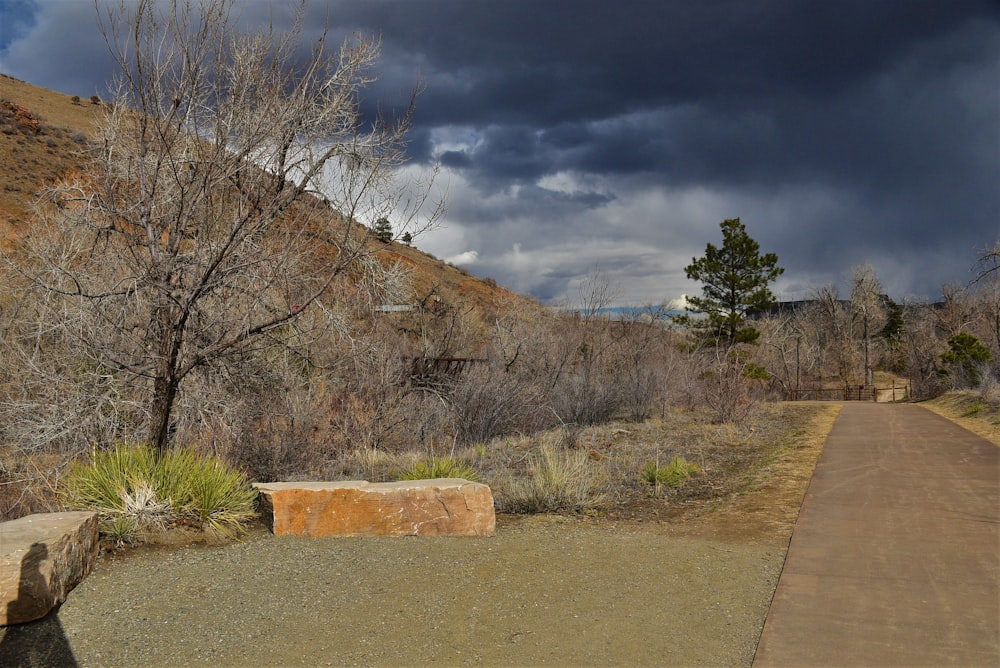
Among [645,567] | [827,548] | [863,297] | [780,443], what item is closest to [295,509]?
[645,567]

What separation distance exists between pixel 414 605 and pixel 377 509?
178 centimetres

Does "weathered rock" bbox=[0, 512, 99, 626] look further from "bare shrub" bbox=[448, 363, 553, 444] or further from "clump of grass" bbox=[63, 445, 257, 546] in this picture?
"bare shrub" bbox=[448, 363, 553, 444]

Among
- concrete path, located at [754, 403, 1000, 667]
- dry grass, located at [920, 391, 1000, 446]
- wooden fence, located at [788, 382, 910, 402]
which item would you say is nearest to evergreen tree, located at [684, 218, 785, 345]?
wooden fence, located at [788, 382, 910, 402]

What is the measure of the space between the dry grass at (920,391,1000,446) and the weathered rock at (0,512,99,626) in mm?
13052

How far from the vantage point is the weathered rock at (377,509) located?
6582 mm

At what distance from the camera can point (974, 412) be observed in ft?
58.8

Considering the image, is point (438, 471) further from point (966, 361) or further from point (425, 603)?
point (966, 361)

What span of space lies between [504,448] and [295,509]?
630 cm

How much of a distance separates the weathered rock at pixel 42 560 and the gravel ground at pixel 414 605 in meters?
0.11

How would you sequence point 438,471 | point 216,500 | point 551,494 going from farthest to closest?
1. point 551,494
2. point 438,471
3. point 216,500

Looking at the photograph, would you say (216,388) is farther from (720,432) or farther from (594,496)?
(720,432)

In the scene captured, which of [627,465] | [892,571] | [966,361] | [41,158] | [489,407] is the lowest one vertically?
[892,571]

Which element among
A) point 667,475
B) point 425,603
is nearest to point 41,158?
point 667,475

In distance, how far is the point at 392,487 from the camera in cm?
689
